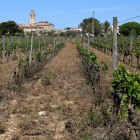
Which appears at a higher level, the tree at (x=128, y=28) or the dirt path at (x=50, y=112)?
the tree at (x=128, y=28)

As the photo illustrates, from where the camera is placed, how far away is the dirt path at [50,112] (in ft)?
14.8

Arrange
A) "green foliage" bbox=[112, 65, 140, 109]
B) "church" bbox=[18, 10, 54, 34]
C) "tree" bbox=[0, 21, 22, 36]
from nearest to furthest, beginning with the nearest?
"green foliage" bbox=[112, 65, 140, 109] < "tree" bbox=[0, 21, 22, 36] < "church" bbox=[18, 10, 54, 34]

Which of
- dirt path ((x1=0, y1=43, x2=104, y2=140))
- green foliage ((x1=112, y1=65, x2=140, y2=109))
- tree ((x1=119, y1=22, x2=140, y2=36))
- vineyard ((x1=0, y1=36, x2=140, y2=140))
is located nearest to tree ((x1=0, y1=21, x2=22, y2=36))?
tree ((x1=119, y1=22, x2=140, y2=36))

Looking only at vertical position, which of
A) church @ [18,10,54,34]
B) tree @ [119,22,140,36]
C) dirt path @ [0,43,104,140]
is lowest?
dirt path @ [0,43,104,140]

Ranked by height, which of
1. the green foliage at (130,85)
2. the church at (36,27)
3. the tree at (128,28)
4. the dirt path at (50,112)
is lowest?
the dirt path at (50,112)

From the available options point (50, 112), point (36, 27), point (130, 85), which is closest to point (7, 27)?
point (36, 27)

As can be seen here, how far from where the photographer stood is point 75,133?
4418mm

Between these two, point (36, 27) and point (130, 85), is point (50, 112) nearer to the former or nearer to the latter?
point (130, 85)

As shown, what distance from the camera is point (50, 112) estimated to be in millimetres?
5883

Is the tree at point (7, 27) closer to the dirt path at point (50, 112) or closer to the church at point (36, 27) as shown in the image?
the church at point (36, 27)

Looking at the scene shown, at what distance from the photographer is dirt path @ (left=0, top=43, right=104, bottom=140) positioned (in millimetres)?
4516

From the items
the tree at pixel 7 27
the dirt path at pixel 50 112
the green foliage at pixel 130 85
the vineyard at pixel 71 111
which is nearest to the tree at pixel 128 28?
the tree at pixel 7 27

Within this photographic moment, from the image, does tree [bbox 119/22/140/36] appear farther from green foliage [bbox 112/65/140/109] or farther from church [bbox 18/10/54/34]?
green foliage [bbox 112/65/140/109]

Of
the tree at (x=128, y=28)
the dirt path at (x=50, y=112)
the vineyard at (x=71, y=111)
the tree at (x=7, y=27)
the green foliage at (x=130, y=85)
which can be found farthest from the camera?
the tree at (x=128, y=28)
